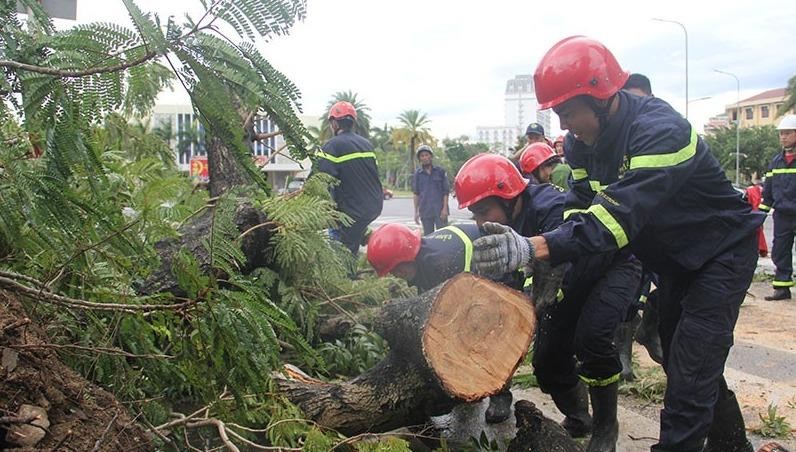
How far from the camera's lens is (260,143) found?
1914 mm

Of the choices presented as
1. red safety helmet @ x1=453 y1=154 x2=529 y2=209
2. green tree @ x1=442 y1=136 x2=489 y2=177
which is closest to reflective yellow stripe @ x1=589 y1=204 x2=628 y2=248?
red safety helmet @ x1=453 y1=154 x2=529 y2=209

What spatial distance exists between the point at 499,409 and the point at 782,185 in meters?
4.99

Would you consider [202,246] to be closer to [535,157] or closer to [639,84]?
[639,84]

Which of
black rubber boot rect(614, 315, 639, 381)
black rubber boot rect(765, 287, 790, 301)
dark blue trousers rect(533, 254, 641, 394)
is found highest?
dark blue trousers rect(533, 254, 641, 394)

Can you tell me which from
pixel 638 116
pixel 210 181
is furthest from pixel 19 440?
pixel 210 181

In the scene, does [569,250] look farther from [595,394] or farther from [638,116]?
[595,394]

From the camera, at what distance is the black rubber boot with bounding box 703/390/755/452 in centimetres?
276

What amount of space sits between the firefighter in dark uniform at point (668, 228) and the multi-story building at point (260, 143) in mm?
796

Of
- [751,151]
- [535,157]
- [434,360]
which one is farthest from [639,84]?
[751,151]

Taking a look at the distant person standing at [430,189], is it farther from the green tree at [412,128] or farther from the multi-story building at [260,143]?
the green tree at [412,128]

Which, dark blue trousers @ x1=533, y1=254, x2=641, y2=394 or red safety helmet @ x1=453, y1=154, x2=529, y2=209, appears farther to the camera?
red safety helmet @ x1=453, y1=154, x2=529, y2=209

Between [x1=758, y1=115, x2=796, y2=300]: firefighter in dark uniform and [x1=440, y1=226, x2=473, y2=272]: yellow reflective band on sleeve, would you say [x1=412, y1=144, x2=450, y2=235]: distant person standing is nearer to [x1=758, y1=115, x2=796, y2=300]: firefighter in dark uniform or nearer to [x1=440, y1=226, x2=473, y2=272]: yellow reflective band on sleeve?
[x1=758, y1=115, x2=796, y2=300]: firefighter in dark uniform

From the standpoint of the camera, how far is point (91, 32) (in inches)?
59.7

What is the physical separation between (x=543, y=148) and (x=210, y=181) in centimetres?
287
